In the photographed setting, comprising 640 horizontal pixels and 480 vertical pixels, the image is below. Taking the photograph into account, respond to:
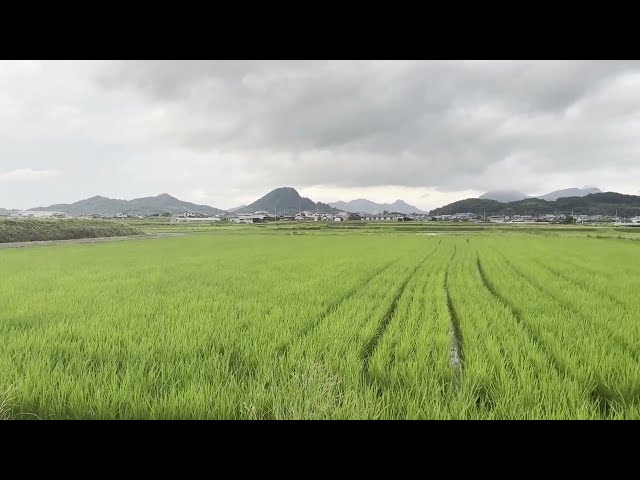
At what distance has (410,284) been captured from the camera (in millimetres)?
7488

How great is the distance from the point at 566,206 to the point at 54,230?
3844 inches

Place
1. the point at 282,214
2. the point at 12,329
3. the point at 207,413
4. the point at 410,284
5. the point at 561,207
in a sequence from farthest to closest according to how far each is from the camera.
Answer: the point at 561,207 < the point at 282,214 < the point at 410,284 < the point at 12,329 < the point at 207,413

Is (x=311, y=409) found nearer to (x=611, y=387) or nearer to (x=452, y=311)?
(x=611, y=387)

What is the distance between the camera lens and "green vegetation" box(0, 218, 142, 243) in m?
22.6

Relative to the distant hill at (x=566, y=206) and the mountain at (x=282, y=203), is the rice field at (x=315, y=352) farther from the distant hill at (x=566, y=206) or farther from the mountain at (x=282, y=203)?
the distant hill at (x=566, y=206)

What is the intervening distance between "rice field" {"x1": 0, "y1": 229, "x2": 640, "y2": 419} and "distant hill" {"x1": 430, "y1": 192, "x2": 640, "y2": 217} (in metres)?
78.2

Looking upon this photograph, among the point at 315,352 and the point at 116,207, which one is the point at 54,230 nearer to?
the point at 315,352

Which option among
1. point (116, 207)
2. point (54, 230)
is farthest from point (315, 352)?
point (116, 207)

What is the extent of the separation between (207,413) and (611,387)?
2.76m

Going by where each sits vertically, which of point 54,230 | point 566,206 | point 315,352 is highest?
point 566,206

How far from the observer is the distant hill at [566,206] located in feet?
214

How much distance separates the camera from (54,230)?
25312 mm

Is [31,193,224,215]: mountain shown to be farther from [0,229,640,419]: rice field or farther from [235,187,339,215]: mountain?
[0,229,640,419]: rice field
